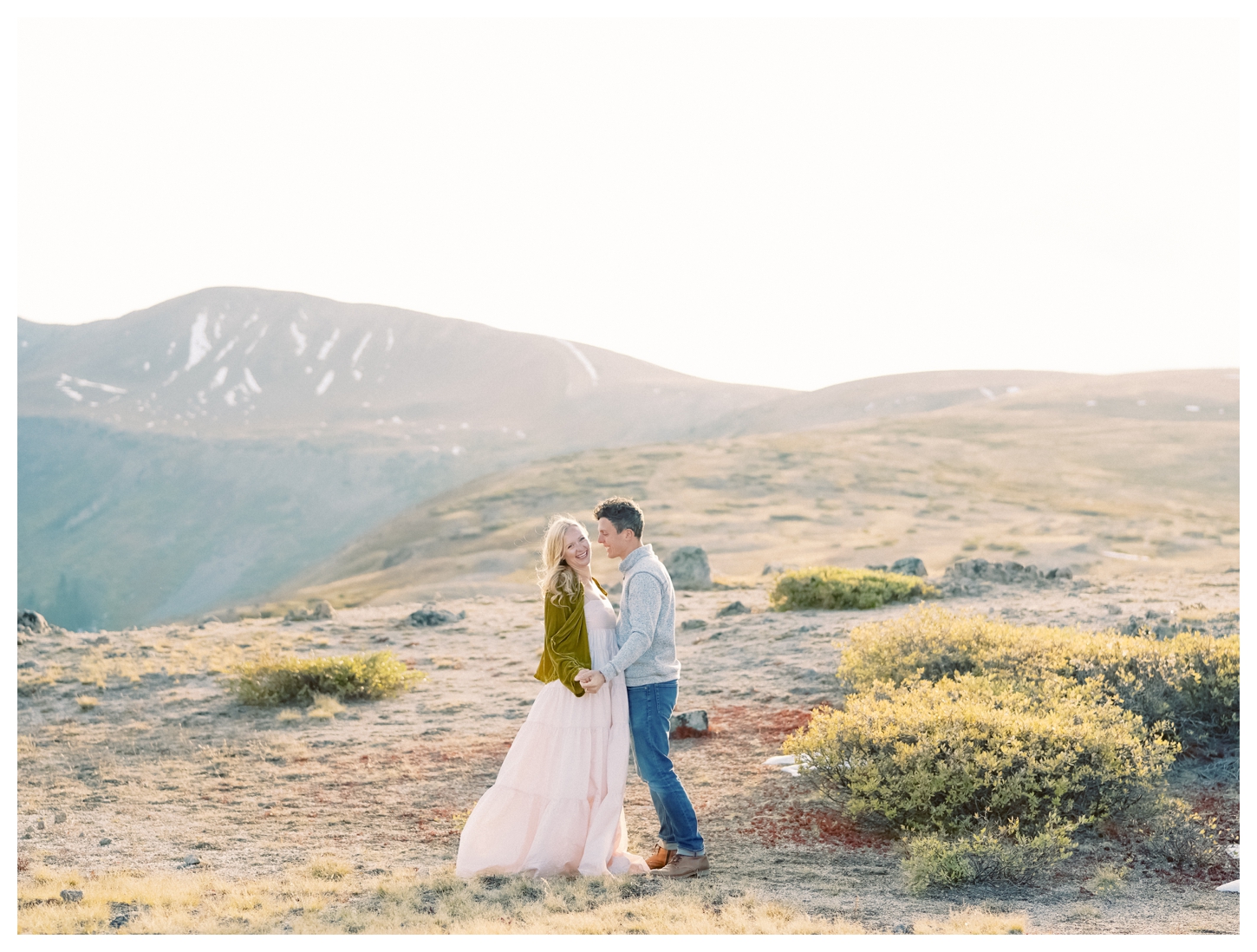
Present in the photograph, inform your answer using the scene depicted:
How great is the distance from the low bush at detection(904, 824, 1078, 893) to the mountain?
206 ft

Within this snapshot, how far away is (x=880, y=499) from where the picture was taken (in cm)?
4053

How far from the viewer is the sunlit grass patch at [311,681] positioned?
10.5 m

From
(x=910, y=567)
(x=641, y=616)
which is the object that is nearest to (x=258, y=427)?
(x=910, y=567)

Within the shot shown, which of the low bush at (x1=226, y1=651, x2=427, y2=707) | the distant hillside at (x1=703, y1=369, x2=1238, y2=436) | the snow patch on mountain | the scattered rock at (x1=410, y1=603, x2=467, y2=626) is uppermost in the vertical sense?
the snow patch on mountain

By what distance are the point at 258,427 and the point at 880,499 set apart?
10571cm

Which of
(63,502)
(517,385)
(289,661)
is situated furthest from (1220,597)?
(517,385)

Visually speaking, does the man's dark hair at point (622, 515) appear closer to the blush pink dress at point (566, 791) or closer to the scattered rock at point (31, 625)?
the blush pink dress at point (566, 791)

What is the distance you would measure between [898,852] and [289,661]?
7.30 m

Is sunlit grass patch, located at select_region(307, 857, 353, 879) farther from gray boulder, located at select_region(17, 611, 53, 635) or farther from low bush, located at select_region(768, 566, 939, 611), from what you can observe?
gray boulder, located at select_region(17, 611, 53, 635)

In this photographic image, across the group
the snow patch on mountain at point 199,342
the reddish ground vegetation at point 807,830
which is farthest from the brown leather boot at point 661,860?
the snow patch on mountain at point 199,342

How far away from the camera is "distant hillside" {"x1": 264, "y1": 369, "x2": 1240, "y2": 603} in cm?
2928

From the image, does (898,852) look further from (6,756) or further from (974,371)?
(974,371)

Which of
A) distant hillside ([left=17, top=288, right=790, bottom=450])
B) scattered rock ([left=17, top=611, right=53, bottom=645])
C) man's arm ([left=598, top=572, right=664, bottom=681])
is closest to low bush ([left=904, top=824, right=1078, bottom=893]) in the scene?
man's arm ([left=598, top=572, right=664, bottom=681])

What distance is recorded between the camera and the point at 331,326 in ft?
576
